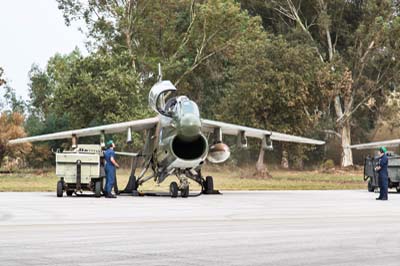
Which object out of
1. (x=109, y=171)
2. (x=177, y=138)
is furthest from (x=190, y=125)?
(x=109, y=171)

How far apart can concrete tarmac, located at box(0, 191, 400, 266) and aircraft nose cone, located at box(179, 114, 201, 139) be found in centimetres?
435

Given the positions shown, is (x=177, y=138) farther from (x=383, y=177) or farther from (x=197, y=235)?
(x=197, y=235)

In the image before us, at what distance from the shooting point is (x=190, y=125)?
23984 millimetres

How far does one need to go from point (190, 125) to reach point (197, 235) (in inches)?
460

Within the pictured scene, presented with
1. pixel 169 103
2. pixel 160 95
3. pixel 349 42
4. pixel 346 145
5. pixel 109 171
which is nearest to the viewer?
pixel 109 171

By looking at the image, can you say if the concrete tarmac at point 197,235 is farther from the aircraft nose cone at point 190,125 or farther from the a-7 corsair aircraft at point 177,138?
the a-7 corsair aircraft at point 177,138

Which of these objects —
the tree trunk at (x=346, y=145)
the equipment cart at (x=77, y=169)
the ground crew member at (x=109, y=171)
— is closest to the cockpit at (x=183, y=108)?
the ground crew member at (x=109, y=171)

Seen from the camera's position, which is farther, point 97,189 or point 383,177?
point 383,177

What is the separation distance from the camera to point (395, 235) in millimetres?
12766

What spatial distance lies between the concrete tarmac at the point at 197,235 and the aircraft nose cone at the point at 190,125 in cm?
435

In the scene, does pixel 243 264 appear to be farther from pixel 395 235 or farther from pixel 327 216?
pixel 327 216

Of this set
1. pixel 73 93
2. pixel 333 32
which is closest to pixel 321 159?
pixel 333 32

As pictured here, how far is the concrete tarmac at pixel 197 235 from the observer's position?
9633mm

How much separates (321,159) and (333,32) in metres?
10.7
